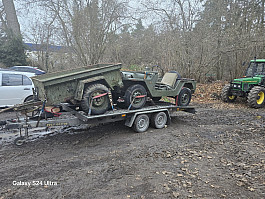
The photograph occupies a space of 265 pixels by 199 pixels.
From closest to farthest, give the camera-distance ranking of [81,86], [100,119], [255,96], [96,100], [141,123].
→ 1. [81,86]
2. [96,100]
3. [100,119]
4. [141,123]
5. [255,96]

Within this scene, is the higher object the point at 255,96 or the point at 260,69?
the point at 260,69

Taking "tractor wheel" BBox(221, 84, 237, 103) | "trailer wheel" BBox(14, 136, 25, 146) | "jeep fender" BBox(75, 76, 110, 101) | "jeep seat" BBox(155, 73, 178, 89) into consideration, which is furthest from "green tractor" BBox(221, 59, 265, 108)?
"trailer wheel" BBox(14, 136, 25, 146)

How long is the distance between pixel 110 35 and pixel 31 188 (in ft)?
37.9

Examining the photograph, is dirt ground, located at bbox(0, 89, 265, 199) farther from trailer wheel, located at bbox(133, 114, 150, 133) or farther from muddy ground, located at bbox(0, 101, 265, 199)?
trailer wheel, located at bbox(133, 114, 150, 133)

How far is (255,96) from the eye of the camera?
9.12m

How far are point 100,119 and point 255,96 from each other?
26.0 feet

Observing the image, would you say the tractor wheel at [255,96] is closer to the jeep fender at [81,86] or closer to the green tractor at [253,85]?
the green tractor at [253,85]

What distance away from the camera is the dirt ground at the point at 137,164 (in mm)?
3145

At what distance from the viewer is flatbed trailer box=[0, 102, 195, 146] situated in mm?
4379

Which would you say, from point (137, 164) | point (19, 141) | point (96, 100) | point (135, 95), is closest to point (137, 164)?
point (137, 164)

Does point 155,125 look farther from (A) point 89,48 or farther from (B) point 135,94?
(A) point 89,48

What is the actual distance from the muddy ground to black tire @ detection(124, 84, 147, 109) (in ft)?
2.89

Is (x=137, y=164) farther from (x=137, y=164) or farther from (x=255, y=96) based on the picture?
(x=255, y=96)

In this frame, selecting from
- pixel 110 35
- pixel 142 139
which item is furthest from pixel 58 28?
pixel 142 139
